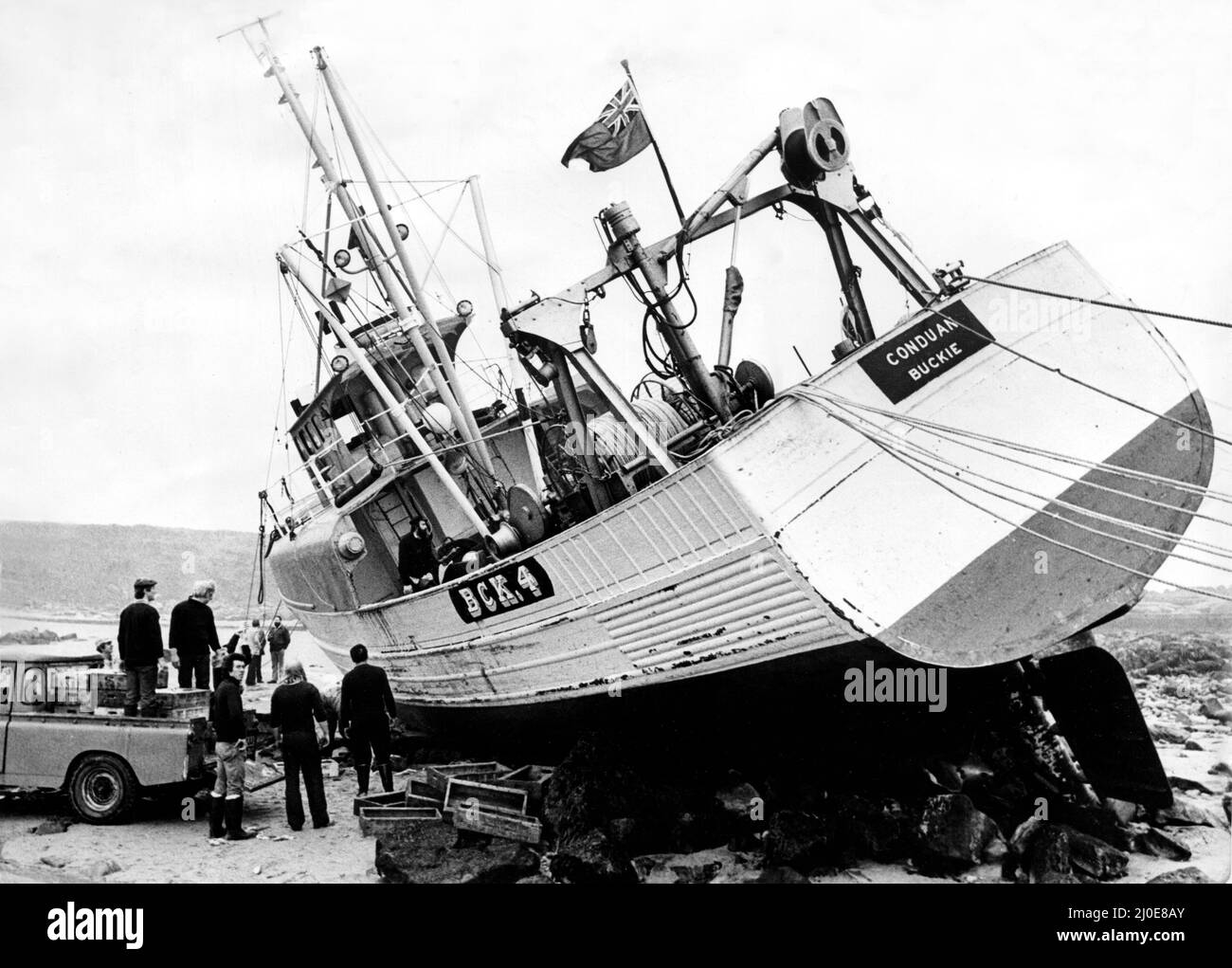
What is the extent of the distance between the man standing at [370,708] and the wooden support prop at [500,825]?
1.52 meters

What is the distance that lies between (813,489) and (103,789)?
19.9ft

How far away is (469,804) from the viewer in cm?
808

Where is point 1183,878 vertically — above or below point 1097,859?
below

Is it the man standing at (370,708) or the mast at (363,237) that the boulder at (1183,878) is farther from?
the mast at (363,237)

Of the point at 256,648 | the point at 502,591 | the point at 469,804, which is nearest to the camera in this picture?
the point at 469,804

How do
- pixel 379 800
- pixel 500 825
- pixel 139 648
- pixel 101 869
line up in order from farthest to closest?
pixel 139 648
pixel 379 800
pixel 500 825
pixel 101 869

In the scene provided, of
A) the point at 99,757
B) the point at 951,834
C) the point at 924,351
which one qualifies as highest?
the point at 924,351

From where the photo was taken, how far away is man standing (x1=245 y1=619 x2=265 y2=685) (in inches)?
658

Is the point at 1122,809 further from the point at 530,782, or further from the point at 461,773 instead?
the point at 461,773

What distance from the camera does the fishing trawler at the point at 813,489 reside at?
7.45 m

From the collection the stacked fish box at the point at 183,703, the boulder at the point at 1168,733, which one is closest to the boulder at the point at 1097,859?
the boulder at the point at 1168,733

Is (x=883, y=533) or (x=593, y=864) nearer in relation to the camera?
(x=593, y=864)

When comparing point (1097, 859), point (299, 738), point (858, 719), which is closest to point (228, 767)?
point (299, 738)
